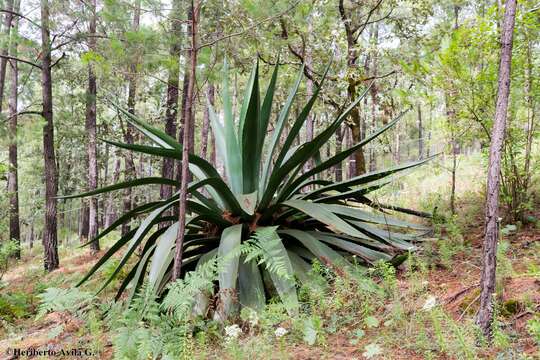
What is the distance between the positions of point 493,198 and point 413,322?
729 millimetres

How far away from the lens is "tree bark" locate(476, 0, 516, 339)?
1.64 m

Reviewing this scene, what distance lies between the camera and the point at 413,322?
6.40 ft

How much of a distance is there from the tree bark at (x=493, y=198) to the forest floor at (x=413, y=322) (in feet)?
0.24

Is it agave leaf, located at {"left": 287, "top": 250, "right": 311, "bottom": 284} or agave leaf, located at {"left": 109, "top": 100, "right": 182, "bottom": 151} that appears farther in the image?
agave leaf, located at {"left": 109, "top": 100, "right": 182, "bottom": 151}

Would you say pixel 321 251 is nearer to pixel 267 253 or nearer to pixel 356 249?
pixel 356 249

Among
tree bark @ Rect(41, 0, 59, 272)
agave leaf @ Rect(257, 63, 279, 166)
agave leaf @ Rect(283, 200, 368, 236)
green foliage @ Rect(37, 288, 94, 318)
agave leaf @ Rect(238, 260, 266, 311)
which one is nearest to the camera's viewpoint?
green foliage @ Rect(37, 288, 94, 318)

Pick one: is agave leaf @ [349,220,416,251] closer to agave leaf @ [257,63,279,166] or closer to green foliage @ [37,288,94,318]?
agave leaf @ [257,63,279,166]

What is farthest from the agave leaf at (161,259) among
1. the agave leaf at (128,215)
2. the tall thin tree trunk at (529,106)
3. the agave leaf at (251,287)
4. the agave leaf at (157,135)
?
the tall thin tree trunk at (529,106)

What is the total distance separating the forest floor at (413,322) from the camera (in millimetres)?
1658

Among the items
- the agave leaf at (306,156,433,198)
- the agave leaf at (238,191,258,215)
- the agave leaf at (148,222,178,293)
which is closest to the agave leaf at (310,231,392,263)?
the agave leaf at (306,156,433,198)

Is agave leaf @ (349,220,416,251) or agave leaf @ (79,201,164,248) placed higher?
agave leaf @ (79,201,164,248)

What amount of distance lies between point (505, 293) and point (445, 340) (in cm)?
56

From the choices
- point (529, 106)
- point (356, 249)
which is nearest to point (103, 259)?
point (356, 249)

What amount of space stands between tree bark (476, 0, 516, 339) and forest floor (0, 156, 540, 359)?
0.24 ft
